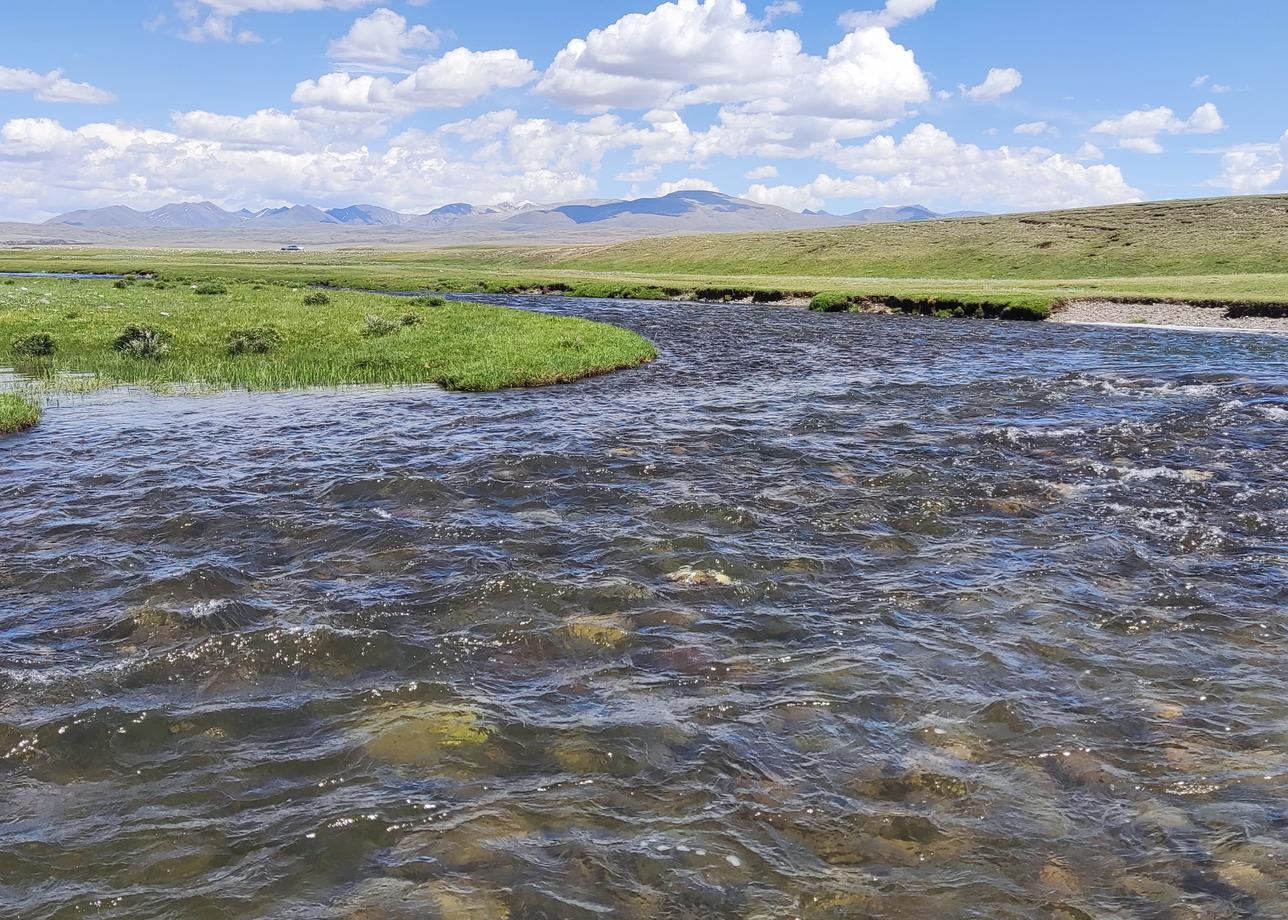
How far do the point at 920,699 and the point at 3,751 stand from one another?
386 inches

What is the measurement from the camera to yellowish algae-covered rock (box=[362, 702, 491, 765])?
30.0 feet

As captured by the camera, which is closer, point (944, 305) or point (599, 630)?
point (599, 630)

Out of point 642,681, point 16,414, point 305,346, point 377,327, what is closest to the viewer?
point 642,681

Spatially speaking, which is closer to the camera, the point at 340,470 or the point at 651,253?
the point at 340,470

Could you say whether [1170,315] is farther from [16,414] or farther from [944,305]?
[16,414]

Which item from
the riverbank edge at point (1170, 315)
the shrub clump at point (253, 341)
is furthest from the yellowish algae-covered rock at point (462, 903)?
the riverbank edge at point (1170, 315)

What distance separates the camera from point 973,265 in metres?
108

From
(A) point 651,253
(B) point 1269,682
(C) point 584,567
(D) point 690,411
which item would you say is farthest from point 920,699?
(A) point 651,253

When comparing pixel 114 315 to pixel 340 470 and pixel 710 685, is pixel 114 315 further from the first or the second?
pixel 710 685

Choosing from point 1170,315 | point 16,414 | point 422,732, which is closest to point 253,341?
point 16,414

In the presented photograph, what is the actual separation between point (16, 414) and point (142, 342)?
14.4 meters

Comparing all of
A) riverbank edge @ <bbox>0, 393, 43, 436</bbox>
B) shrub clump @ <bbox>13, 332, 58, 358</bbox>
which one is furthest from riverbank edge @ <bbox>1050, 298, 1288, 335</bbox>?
shrub clump @ <bbox>13, 332, 58, 358</bbox>

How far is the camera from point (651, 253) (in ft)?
518

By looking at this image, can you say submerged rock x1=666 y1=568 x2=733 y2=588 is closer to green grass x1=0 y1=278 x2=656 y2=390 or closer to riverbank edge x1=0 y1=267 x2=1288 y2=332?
green grass x1=0 y1=278 x2=656 y2=390
